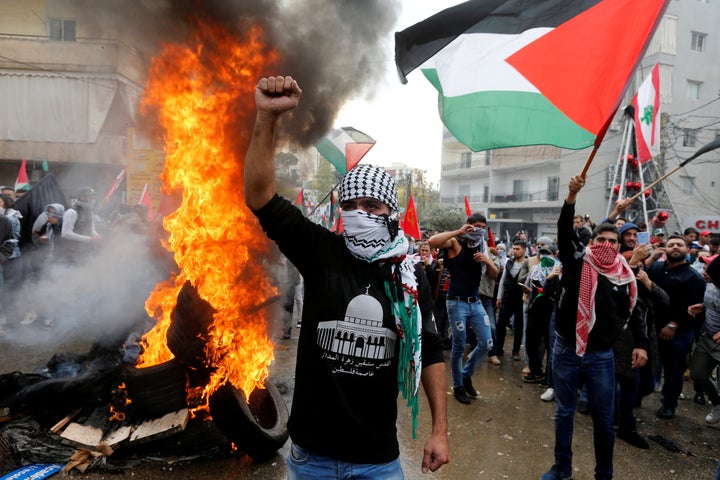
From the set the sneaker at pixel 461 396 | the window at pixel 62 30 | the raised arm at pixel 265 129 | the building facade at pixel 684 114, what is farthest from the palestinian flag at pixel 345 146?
the building facade at pixel 684 114

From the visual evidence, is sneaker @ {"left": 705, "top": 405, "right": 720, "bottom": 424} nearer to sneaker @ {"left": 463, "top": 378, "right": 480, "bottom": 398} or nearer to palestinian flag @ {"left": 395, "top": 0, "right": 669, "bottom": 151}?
sneaker @ {"left": 463, "top": 378, "right": 480, "bottom": 398}

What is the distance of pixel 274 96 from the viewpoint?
1832 mm

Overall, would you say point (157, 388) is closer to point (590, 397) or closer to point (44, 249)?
point (590, 397)

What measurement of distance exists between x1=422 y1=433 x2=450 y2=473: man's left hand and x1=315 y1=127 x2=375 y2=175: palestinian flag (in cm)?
832

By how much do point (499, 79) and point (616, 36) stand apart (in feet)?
Result: 3.11

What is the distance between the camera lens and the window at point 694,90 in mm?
31953

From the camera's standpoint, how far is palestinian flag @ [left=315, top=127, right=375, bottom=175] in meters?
10.1

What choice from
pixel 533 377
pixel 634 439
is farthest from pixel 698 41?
pixel 634 439

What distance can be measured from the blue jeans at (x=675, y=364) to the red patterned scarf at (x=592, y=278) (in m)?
2.32

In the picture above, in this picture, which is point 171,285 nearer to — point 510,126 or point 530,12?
point 510,126

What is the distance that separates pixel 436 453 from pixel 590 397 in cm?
223

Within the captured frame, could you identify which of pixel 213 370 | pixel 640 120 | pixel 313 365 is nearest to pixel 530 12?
pixel 313 365

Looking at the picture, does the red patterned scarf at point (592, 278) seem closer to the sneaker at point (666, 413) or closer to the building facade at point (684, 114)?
the sneaker at point (666, 413)

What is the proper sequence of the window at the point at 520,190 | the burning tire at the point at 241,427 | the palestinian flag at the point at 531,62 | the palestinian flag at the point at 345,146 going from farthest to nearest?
the window at the point at 520,190 < the palestinian flag at the point at 345,146 < the burning tire at the point at 241,427 < the palestinian flag at the point at 531,62
